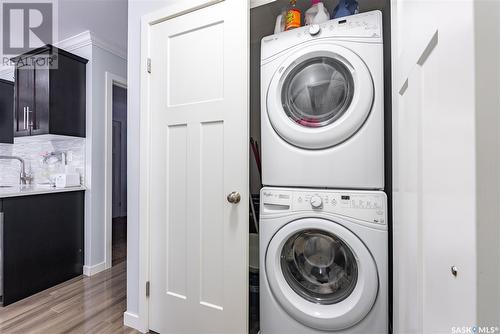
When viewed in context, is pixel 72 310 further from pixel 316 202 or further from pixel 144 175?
pixel 316 202

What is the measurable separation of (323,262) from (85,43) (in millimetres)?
3112

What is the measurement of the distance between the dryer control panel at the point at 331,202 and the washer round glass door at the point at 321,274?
69 mm

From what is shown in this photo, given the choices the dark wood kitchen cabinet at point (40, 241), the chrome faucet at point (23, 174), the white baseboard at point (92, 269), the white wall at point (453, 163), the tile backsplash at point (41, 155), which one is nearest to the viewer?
the white wall at point (453, 163)

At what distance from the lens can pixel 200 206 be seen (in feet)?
4.76

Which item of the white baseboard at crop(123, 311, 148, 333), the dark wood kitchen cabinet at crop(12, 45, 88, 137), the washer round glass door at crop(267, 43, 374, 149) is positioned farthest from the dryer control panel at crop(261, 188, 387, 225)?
the dark wood kitchen cabinet at crop(12, 45, 88, 137)

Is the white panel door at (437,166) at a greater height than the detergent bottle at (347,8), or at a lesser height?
lesser

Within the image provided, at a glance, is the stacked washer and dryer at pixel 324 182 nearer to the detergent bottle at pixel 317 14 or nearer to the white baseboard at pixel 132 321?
the detergent bottle at pixel 317 14

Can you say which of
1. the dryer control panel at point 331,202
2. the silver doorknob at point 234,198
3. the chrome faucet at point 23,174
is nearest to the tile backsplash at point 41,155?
the chrome faucet at point 23,174

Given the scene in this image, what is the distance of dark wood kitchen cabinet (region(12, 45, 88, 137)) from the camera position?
2.42 metres

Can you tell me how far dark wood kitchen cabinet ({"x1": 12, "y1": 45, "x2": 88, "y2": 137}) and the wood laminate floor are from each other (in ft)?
4.89

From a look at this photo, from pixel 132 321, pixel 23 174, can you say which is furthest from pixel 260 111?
pixel 23 174

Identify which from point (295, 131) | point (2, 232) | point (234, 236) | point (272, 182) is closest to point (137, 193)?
point (234, 236)

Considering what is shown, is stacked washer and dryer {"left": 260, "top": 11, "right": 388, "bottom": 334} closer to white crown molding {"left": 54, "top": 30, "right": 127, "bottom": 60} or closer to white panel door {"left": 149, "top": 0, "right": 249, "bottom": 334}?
white panel door {"left": 149, "top": 0, "right": 249, "bottom": 334}

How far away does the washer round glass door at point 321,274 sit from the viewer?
1112mm
